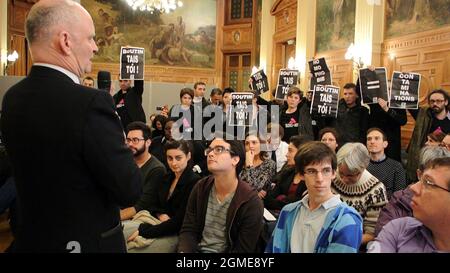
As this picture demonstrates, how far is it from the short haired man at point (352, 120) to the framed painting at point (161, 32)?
12.8 meters

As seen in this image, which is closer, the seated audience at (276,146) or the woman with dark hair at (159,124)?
the seated audience at (276,146)

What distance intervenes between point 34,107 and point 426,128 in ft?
17.6

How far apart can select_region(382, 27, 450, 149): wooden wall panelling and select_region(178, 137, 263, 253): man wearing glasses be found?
20.8ft

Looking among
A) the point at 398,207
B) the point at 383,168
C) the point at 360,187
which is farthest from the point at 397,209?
the point at 383,168

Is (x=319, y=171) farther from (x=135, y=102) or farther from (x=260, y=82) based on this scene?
(x=260, y=82)

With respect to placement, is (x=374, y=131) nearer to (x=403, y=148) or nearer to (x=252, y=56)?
(x=403, y=148)

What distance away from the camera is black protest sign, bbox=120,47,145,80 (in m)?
6.11

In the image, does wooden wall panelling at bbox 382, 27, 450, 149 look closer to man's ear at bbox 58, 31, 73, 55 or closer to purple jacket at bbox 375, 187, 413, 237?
purple jacket at bbox 375, 187, 413, 237

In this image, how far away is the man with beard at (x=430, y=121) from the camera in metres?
5.74

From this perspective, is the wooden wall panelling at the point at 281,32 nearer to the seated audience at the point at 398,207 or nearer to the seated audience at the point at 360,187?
the seated audience at the point at 360,187

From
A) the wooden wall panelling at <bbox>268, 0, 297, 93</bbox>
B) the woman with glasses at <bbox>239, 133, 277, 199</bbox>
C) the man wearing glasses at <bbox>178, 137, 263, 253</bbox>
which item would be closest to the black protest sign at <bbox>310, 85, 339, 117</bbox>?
the woman with glasses at <bbox>239, 133, 277, 199</bbox>

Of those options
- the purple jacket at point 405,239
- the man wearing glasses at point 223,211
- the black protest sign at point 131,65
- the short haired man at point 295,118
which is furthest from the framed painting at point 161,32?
the purple jacket at point 405,239

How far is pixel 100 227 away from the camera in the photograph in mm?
1646

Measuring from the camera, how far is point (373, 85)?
6.00 m
